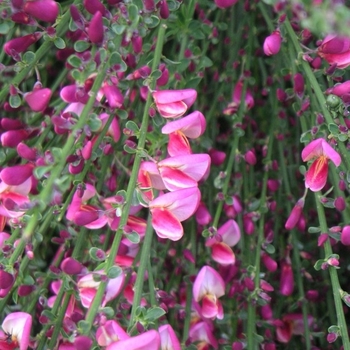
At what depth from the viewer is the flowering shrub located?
2.01 feet

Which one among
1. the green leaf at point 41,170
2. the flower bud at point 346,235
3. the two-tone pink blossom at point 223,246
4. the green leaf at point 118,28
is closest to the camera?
the green leaf at point 41,170

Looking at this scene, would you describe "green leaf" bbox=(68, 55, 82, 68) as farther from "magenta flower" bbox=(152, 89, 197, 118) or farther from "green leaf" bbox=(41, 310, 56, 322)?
"green leaf" bbox=(41, 310, 56, 322)

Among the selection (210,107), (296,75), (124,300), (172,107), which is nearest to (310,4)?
(172,107)

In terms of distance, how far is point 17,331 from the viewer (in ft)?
2.18

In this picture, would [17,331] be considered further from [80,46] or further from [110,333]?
[80,46]

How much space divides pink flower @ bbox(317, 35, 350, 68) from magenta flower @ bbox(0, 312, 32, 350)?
424 mm

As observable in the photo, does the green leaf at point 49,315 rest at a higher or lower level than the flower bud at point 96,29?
lower

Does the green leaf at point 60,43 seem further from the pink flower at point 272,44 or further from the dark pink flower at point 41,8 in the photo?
the pink flower at point 272,44

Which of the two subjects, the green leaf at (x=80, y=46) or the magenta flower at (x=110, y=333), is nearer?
the magenta flower at (x=110, y=333)

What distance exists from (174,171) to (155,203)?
0.13 ft

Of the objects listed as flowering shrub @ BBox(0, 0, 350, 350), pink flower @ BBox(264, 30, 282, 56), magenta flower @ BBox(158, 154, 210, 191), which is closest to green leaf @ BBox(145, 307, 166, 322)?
flowering shrub @ BBox(0, 0, 350, 350)

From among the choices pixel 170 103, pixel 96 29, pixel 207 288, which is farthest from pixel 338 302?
pixel 96 29

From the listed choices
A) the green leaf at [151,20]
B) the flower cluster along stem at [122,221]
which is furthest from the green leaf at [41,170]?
the green leaf at [151,20]

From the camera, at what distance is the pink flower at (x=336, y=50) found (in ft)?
2.33
